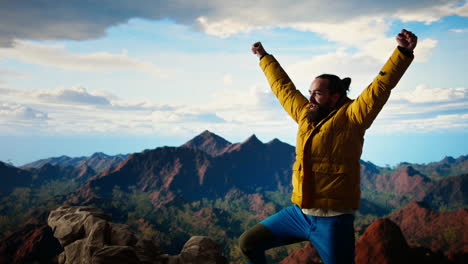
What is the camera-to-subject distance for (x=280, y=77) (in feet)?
11.3

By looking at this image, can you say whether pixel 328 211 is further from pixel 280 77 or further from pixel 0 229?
pixel 0 229

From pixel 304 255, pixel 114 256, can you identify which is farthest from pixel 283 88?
pixel 304 255

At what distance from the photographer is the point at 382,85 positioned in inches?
95.1

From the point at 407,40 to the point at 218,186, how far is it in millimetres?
89220

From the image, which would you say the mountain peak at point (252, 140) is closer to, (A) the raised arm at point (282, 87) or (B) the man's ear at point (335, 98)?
(A) the raised arm at point (282, 87)

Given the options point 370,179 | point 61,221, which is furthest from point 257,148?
point 61,221

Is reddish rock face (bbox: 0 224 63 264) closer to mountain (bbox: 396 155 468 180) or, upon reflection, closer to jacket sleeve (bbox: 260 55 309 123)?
jacket sleeve (bbox: 260 55 309 123)

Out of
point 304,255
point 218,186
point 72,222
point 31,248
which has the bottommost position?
point 31,248

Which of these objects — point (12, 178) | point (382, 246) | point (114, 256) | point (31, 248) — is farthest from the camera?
point (12, 178)

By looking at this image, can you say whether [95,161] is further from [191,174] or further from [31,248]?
[31,248]

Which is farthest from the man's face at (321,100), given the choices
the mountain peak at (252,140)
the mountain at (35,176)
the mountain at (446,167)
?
the mountain at (446,167)

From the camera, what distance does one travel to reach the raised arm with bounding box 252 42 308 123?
3.27m

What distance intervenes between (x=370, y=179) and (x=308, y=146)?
106m

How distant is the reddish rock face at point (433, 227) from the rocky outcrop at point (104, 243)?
24.3 m
